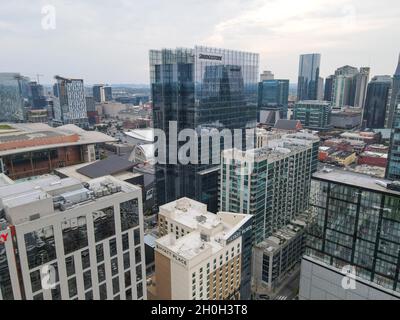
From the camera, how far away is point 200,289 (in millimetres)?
29641

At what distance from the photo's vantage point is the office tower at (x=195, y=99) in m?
47.8

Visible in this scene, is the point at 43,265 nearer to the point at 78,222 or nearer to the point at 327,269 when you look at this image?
the point at 78,222

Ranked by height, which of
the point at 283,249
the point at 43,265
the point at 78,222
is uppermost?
the point at 78,222

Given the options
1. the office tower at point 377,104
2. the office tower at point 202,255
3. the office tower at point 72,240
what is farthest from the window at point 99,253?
the office tower at point 377,104

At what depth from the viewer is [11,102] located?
150m

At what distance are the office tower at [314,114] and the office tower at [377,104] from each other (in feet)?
74.1

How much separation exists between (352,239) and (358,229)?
1.53m

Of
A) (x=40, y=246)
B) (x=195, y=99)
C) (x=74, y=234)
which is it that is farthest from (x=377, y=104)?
(x=40, y=246)

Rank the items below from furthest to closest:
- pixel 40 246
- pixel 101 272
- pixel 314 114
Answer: pixel 314 114, pixel 101 272, pixel 40 246

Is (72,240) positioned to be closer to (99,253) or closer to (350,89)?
(99,253)

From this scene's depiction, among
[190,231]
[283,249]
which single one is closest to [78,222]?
[190,231]

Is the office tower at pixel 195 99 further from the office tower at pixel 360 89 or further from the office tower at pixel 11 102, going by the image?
the office tower at pixel 360 89

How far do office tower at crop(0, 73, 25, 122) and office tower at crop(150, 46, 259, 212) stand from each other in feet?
401
